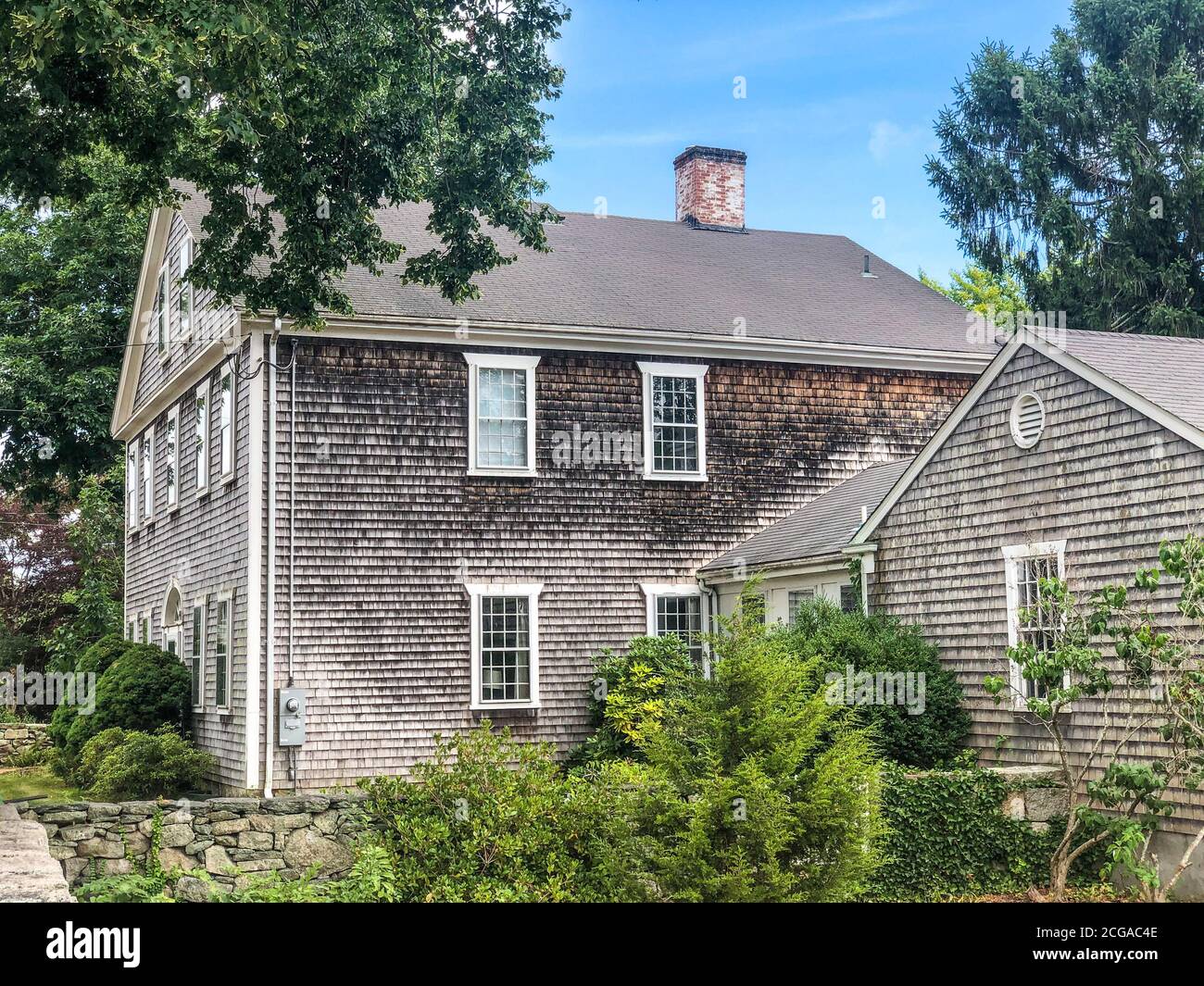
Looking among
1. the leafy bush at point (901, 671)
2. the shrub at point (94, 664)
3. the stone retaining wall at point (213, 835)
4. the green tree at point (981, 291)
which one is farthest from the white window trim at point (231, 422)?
the green tree at point (981, 291)

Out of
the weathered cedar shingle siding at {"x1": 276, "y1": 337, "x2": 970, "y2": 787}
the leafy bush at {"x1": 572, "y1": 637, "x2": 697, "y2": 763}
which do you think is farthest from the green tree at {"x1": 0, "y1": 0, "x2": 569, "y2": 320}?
the leafy bush at {"x1": 572, "y1": 637, "x2": 697, "y2": 763}

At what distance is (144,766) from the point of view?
18.0 metres

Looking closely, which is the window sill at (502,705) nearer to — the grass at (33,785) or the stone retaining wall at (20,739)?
the grass at (33,785)

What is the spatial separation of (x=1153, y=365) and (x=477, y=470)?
949cm

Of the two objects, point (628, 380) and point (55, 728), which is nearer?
point (628, 380)

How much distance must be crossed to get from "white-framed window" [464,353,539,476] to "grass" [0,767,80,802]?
307 inches

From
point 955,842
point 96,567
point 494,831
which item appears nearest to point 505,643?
point 494,831

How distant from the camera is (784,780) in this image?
1104 cm

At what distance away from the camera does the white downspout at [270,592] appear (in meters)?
17.8

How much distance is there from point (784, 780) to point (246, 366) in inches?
439

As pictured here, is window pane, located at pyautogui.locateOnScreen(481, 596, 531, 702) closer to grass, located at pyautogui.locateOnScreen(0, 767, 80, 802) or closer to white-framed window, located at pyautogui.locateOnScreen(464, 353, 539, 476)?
white-framed window, located at pyautogui.locateOnScreen(464, 353, 539, 476)
